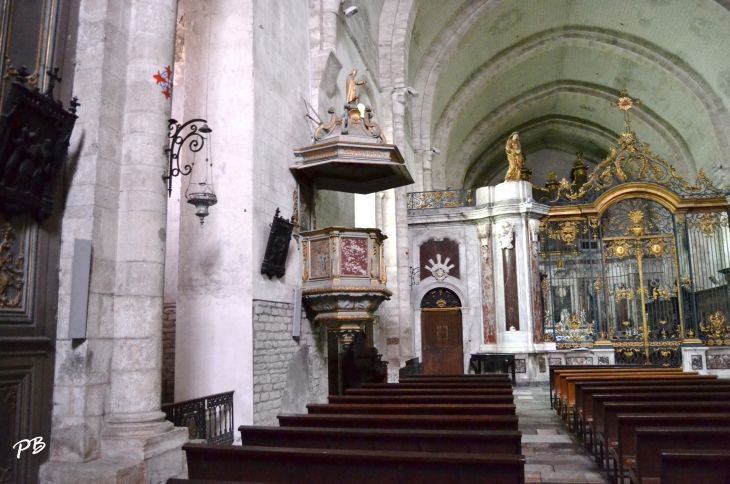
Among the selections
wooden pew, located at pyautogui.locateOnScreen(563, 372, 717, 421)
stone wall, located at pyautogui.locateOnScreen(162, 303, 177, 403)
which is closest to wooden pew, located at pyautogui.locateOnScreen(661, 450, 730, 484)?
wooden pew, located at pyautogui.locateOnScreen(563, 372, 717, 421)

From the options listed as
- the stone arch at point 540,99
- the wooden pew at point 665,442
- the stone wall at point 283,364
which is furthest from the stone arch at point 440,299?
the wooden pew at point 665,442

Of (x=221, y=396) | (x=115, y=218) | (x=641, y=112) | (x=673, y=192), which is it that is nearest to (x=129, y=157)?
(x=115, y=218)

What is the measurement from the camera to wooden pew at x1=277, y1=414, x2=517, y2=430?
16.2 feet

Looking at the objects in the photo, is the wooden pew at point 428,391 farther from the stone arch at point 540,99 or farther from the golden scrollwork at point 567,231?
the stone arch at point 540,99

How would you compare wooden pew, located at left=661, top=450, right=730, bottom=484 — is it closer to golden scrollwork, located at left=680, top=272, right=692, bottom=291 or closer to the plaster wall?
the plaster wall

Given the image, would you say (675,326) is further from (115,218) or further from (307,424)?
(115,218)

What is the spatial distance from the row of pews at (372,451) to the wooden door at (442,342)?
36.4 feet

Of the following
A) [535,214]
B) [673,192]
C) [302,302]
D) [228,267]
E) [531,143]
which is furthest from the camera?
[531,143]

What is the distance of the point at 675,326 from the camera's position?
48.9ft

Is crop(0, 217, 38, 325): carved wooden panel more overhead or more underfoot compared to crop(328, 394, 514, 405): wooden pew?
more overhead

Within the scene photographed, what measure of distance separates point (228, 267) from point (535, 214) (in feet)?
31.3

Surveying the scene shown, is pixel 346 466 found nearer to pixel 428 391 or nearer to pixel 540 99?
pixel 428 391

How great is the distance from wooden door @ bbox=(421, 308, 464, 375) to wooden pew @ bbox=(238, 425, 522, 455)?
1256 cm

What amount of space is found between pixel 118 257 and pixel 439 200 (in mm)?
12607
